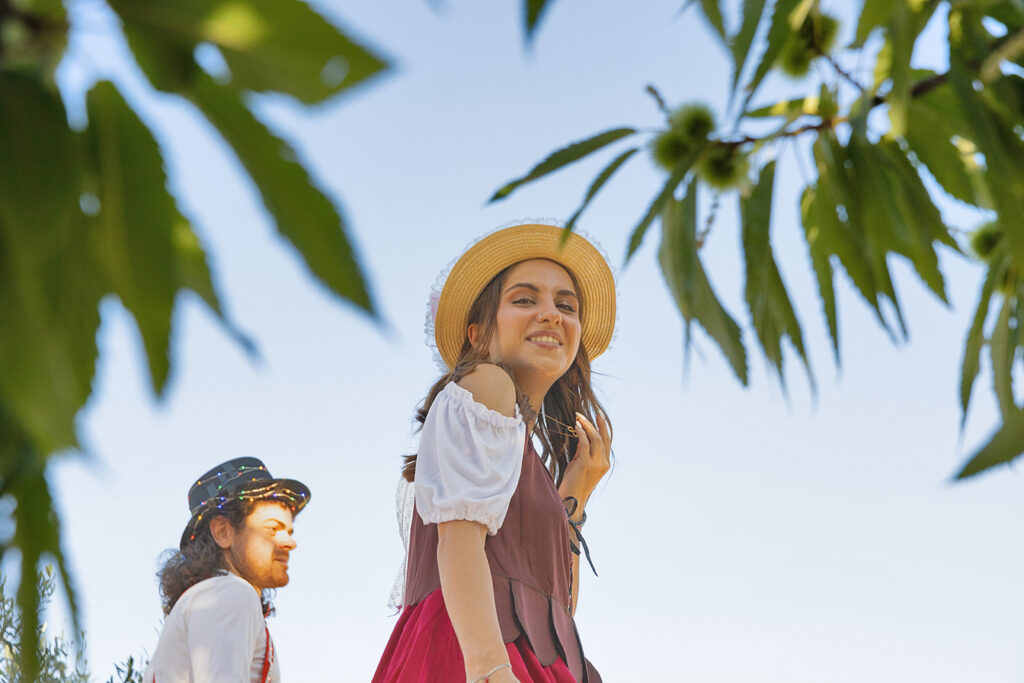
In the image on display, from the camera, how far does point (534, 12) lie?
0.41m

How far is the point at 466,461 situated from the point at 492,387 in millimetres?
182

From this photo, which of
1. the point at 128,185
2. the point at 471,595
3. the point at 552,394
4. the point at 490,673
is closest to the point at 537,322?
the point at 552,394

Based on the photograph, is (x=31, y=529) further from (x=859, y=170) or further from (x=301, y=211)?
(x=859, y=170)

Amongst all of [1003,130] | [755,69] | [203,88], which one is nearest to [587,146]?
[755,69]

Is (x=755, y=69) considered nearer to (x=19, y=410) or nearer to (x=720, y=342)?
(x=720, y=342)

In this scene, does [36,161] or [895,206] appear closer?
[36,161]

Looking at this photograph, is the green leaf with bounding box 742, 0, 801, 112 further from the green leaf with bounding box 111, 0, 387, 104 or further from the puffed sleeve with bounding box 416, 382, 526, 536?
the puffed sleeve with bounding box 416, 382, 526, 536

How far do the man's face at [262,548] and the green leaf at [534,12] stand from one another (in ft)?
10.7

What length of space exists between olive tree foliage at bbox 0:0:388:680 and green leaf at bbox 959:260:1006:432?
52 centimetres

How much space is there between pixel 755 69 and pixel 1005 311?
0.28 metres

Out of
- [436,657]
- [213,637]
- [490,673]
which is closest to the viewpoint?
[490,673]

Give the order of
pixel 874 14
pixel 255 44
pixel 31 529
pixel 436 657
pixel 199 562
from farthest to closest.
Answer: pixel 199 562 → pixel 436 657 → pixel 874 14 → pixel 31 529 → pixel 255 44

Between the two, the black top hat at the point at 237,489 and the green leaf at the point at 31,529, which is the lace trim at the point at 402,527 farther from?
the green leaf at the point at 31,529

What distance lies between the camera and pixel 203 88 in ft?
0.98
